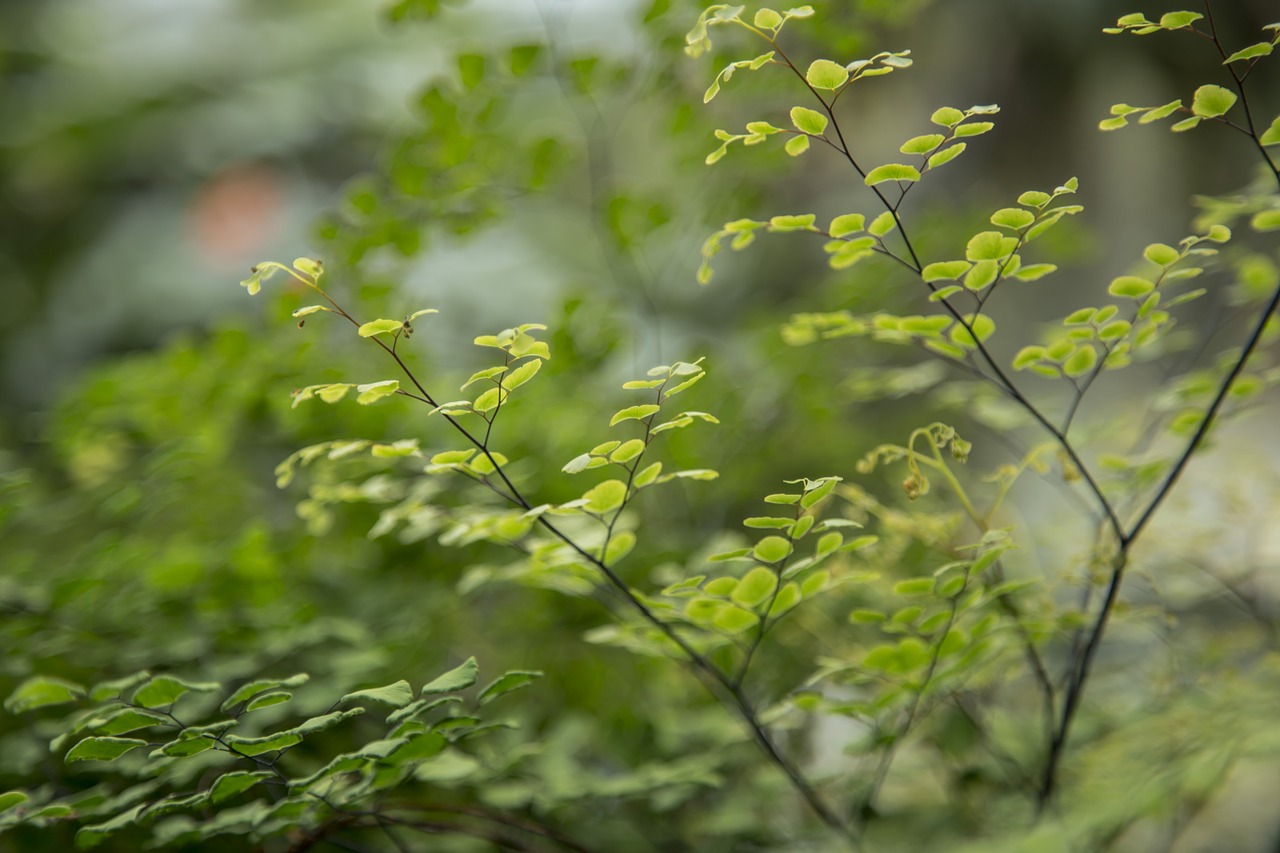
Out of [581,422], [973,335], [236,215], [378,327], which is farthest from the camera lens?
[236,215]

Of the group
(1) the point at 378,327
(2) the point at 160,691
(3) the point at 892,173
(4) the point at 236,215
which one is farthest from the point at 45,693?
(4) the point at 236,215

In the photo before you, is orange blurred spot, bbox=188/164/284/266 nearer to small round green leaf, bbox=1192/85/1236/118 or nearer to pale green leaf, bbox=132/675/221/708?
pale green leaf, bbox=132/675/221/708

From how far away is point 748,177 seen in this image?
1.26m

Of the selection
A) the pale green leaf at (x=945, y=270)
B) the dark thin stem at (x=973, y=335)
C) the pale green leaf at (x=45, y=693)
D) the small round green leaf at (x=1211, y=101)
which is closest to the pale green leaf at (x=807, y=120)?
the dark thin stem at (x=973, y=335)

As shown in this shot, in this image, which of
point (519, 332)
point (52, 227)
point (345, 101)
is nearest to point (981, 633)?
point (519, 332)

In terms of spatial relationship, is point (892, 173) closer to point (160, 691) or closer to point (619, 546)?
point (619, 546)

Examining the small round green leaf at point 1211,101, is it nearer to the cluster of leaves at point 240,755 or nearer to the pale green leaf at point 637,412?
the pale green leaf at point 637,412

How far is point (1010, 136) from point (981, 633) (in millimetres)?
2063

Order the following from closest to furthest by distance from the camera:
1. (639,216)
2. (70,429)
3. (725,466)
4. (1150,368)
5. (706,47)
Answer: (706,47)
(70,429)
(639,216)
(725,466)
(1150,368)

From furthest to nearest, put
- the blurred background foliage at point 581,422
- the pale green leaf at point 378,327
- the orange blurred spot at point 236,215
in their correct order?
1. the orange blurred spot at point 236,215
2. the blurred background foliage at point 581,422
3. the pale green leaf at point 378,327

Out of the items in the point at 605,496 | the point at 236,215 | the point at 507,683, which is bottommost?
the point at 507,683

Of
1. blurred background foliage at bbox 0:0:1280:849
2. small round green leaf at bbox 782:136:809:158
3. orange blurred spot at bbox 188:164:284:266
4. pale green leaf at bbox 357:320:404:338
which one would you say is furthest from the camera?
orange blurred spot at bbox 188:164:284:266

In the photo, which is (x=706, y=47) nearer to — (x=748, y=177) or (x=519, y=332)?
(x=519, y=332)

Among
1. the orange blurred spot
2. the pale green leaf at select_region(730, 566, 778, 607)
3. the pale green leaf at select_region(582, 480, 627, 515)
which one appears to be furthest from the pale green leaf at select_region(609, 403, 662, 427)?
the orange blurred spot
